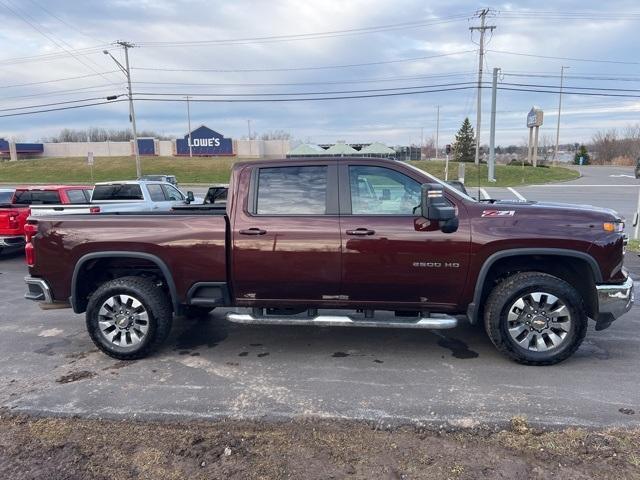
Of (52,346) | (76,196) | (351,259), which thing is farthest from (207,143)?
(351,259)

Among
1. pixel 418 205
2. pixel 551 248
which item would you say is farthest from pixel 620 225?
pixel 418 205

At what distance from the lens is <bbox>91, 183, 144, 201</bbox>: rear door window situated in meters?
11.9

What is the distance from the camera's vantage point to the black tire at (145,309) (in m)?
4.67

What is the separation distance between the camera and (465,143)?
58625 millimetres

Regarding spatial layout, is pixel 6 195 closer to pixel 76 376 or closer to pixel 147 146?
pixel 76 376

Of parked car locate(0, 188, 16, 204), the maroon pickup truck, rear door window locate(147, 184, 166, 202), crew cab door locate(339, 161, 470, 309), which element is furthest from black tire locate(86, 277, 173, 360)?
parked car locate(0, 188, 16, 204)

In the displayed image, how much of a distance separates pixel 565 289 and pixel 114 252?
4.20m

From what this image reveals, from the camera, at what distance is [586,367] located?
14.4 ft

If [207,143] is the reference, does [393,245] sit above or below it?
below

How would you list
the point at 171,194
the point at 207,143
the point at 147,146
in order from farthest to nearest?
the point at 147,146 < the point at 207,143 < the point at 171,194

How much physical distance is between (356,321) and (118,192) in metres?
9.43

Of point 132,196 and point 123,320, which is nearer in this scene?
point 123,320

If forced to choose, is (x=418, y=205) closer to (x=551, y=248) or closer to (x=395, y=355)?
(x=551, y=248)

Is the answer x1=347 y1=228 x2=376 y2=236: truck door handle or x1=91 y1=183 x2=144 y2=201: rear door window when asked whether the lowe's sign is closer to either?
x1=91 y1=183 x2=144 y2=201: rear door window
